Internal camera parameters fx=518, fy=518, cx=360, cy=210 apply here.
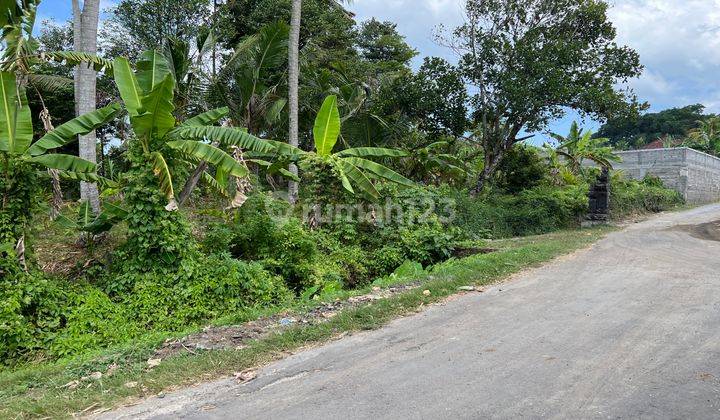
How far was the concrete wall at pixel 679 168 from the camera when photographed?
25719mm

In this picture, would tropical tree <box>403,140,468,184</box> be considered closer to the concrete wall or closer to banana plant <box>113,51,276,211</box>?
banana plant <box>113,51,276,211</box>

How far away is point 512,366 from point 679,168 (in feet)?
85.0

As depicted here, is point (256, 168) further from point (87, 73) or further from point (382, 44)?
point (382, 44)

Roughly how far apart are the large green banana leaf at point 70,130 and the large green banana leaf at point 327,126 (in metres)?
4.33

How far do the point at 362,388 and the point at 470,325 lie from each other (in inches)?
84.4

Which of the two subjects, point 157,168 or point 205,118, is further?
point 205,118

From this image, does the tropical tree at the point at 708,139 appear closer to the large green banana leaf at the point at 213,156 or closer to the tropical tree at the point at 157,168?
the large green banana leaf at the point at 213,156

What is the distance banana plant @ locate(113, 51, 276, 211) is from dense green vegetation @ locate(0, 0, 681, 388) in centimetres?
3

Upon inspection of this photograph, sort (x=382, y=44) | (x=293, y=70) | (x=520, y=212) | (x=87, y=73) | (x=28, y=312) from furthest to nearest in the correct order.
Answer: (x=382, y=44), (x=520, y=212), (x=293, y=70), (x=87, y=73), (x=28, y=312)

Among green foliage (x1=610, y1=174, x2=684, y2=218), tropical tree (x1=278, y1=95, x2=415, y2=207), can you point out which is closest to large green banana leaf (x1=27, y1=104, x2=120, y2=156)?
tropical tree (x1=278, y1=95, x2=415, y2=207)

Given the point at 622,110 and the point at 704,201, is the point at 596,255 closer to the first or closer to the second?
the point at 622,110

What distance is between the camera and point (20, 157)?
26.5 feet

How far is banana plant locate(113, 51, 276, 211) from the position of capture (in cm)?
820

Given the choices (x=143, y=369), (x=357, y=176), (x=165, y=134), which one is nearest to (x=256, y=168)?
(x=357, y=176)
